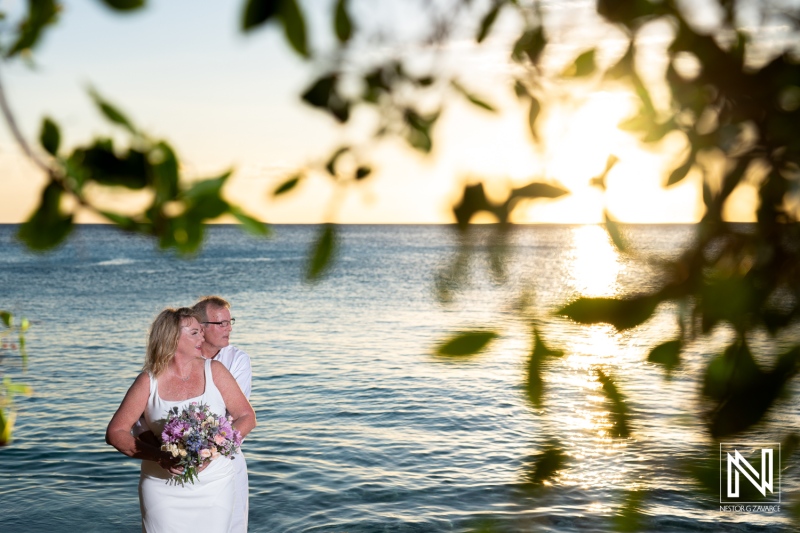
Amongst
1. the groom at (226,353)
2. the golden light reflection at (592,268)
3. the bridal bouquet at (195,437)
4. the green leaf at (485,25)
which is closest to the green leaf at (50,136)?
the green leaf at (485,25)

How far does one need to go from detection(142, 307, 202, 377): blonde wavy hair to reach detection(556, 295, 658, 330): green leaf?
5285mm

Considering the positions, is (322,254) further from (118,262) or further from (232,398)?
(118,262)

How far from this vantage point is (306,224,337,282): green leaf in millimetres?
815

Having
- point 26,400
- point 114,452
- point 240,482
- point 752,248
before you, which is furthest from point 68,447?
point 752,248

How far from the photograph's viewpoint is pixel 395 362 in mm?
22359

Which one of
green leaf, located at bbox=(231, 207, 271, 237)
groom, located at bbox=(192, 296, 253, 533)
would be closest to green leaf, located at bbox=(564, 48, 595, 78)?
green leaf, located at bbox=(231, 207, 271, 237)

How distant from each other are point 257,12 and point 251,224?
7.2 inches

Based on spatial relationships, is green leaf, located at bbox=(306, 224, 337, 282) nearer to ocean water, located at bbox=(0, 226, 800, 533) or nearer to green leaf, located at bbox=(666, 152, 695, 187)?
ocean water, located at bbox=(0, 226, 800, 533)

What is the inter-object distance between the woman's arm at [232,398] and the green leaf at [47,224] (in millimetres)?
5389

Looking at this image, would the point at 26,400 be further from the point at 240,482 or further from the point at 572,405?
the point at 240,482

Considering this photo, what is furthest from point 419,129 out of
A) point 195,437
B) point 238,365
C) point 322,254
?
point 238,365

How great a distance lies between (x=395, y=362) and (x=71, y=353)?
376 inches

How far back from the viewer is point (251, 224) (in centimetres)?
62

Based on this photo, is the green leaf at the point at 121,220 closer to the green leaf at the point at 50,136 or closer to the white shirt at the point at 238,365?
the green leaf at the point at 50,136
